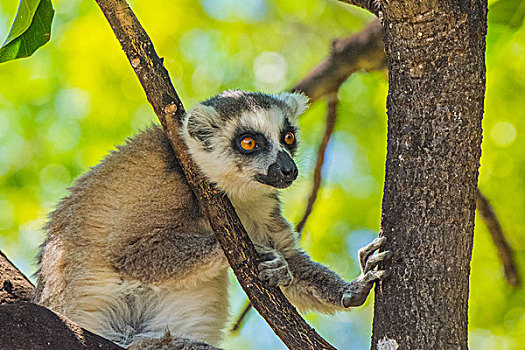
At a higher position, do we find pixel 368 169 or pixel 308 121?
pixel 308 121

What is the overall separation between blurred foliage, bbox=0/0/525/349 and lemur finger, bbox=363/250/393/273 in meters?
2.44

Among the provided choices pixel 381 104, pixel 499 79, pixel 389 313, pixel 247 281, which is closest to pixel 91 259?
pixel 247 281

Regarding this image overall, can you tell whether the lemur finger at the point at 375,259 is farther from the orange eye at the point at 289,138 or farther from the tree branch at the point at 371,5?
the orange eye at the point at 289,138

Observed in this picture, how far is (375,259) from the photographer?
10.9ft

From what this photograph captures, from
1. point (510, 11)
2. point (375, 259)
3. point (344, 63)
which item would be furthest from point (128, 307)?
point (510, 11)

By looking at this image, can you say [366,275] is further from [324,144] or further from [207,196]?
[324,144]

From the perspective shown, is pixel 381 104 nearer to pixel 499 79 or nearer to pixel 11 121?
pixel 499 79

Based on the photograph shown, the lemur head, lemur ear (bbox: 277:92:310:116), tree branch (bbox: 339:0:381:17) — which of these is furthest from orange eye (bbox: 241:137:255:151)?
tree branch (bbox: 339:0:381:17)

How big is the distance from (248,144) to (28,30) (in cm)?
163

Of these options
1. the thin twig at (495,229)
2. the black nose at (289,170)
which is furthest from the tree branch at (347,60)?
the black nose at (289,170)

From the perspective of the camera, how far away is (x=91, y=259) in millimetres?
4227

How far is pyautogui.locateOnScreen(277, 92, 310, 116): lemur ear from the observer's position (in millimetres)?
5141

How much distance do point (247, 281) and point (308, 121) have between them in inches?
151

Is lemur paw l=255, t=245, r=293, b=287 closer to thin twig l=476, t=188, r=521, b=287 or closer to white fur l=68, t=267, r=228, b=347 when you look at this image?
white fur l=68, t=267, r=228, b=347
